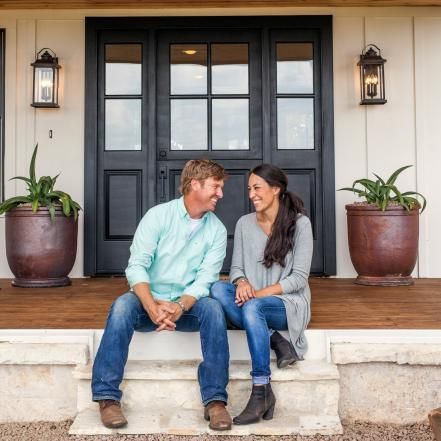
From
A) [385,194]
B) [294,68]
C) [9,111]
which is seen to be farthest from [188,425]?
[9,111]

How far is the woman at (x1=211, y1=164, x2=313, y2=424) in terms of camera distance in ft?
7.35

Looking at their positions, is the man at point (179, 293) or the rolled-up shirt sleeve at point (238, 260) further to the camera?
the rolled-up shirt sleeve at point (238, 260)

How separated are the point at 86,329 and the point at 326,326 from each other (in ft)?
3.68

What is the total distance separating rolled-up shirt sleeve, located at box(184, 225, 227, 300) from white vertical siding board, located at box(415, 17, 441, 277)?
103 inches

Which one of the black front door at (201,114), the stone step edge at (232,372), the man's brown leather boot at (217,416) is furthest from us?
the black front door at (201,114)

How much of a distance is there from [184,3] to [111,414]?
3.35 metres

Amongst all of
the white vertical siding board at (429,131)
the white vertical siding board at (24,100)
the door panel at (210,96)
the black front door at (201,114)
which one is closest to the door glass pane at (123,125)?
the black front door at (201,114)

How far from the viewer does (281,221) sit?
261cm

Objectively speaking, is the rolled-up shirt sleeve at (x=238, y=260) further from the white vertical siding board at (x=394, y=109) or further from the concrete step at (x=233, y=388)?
the white vertical siding board at (x=394, y=109)

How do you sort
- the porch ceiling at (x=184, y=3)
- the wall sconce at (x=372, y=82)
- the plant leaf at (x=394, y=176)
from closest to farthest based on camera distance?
the plant leaf at (x=394, y=176) < the porch ceiling at (x=184, y=3) < the wall sconce at (x=372, y=82)

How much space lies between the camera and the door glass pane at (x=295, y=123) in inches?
183

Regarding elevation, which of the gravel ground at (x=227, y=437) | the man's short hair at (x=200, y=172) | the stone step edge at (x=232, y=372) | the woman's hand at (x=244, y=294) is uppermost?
the man's short hair at (x=200, y=172)

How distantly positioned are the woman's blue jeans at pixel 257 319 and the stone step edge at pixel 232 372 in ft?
0.46

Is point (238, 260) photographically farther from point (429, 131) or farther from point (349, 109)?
point (429, 131)
